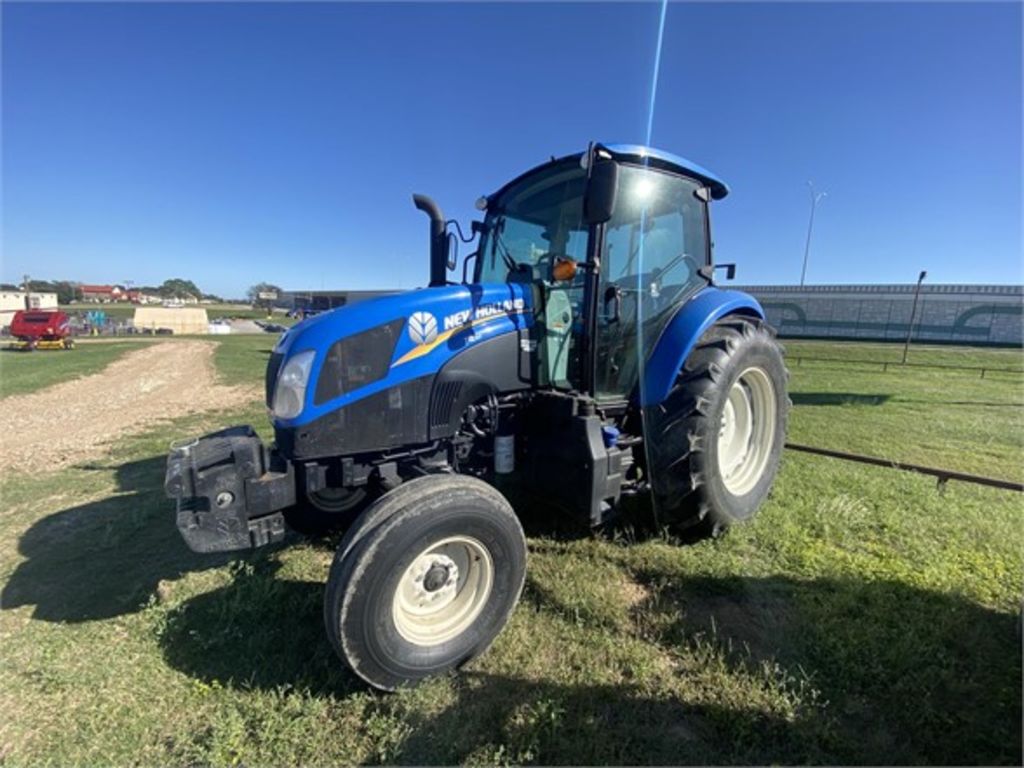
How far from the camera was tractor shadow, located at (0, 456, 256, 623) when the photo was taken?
111 inches

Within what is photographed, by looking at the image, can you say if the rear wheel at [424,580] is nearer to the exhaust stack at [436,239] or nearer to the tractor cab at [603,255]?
the tractor cab at [603,255]

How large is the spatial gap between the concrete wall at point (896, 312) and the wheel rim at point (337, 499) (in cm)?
3864

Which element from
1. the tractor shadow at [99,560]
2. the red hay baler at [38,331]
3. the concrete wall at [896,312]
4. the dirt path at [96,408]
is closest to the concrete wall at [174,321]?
the red hay baler at [38,331]

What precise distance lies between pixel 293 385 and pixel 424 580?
1.06 metres

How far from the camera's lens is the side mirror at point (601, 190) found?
2.40 m

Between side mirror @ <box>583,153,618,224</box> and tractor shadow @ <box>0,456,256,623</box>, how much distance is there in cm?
295

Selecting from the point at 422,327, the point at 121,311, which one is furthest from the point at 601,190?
the point at 121,311

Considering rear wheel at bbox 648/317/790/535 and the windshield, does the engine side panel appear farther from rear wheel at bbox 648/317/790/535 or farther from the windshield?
rear wheel at bbox 648/317/790/535

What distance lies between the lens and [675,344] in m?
3.15

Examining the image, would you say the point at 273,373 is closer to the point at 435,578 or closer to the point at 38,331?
the point at 435,578

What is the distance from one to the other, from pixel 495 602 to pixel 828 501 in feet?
9.49

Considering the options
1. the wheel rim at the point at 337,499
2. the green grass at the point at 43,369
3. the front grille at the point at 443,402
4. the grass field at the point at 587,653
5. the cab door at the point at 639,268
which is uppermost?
the cab door at the point at 639,268

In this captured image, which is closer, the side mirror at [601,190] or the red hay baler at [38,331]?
the side mirror at [601,190]

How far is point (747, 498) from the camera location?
3541 millimetres
